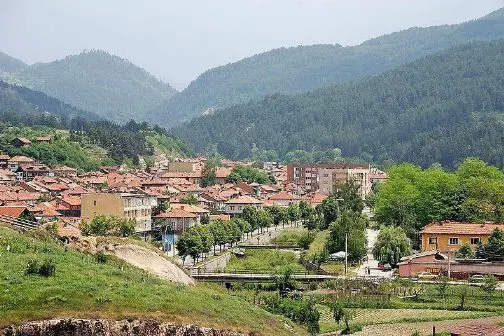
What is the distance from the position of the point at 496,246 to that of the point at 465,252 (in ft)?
6.91

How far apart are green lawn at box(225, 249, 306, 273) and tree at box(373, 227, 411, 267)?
509 centimetres

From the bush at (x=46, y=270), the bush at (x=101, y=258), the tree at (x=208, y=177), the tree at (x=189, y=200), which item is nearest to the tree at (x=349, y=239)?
the bush at (x=101, y=258)

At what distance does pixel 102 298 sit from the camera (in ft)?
90.2

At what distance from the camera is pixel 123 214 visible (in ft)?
245

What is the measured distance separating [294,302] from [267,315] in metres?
9.44

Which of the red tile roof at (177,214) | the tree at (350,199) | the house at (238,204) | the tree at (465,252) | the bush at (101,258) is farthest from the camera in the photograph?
the house at (238,204)

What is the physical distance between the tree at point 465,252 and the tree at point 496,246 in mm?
1020

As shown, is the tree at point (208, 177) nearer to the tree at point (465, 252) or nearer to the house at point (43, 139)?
the house at point (43, 139)

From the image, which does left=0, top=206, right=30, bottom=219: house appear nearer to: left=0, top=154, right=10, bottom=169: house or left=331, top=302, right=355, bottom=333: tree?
left=331, top=302, right=355, bottom=333: tree

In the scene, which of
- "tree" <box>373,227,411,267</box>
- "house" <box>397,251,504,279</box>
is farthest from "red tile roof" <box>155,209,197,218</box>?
"house" <box>397,251,504,279</box>

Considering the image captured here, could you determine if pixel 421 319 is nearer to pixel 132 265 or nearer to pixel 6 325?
pixel 132 265

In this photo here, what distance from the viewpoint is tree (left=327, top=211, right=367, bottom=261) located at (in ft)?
201

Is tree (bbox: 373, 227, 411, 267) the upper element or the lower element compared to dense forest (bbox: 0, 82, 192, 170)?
lower

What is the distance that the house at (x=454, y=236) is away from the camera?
62.6 m
